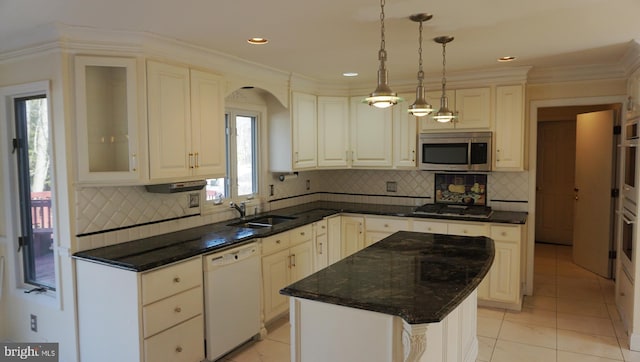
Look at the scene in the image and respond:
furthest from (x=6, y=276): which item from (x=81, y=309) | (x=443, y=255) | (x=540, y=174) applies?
(x=540, y=174)

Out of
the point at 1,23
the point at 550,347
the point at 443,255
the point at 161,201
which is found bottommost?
the point at 550,347

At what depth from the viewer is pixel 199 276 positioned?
10.3ft

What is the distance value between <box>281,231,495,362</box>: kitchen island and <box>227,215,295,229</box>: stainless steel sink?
169cm

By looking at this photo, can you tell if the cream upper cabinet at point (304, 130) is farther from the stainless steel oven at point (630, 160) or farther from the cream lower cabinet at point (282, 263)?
the stainless steel oven at point (630, 160)

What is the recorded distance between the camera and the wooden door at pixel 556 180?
6.98 m

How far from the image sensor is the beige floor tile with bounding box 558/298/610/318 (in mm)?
4277

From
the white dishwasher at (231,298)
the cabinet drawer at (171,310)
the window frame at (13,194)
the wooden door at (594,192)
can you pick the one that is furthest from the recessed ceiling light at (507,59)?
Answer: the window frame at (13,194)

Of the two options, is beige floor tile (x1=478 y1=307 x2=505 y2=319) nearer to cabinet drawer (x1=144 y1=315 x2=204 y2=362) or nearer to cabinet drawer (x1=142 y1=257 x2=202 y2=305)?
cabinet drawer (x1=144 y1=315 x2=204 y2=362)

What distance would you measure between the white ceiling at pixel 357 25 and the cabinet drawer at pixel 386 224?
1801 millimetres

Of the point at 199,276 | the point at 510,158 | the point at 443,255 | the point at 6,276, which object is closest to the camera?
the point at 443,255

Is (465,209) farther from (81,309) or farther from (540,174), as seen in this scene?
(81,309)

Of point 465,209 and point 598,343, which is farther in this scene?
point 465,209

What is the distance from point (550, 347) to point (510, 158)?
6.16 feet

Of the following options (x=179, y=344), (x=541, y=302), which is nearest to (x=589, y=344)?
(x=541, y=302)
